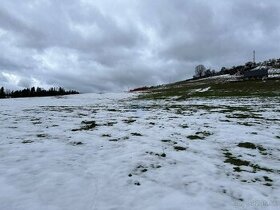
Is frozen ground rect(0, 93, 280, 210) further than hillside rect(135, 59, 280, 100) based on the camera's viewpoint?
No

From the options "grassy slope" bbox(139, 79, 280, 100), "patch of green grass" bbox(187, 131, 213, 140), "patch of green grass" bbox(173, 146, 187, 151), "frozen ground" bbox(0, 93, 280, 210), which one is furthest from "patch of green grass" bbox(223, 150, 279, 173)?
"grassy slope" bbox(139, 79, 280, 100)

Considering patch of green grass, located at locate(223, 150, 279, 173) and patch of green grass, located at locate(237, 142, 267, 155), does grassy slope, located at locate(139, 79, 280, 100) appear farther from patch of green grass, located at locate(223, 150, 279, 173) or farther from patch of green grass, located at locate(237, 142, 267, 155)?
patch of green grass, located at locate(223, 150, 279, 173)

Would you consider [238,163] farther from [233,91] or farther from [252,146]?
[233,91]

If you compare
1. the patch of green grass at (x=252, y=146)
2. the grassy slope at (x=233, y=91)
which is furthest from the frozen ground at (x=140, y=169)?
the grassy slope at (x=233, y=91)

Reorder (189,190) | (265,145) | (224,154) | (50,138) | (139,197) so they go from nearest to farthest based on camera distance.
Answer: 1. (139,197)
2. (189,190)
3. (224,154)
4. (265,145)
5. (50,138)

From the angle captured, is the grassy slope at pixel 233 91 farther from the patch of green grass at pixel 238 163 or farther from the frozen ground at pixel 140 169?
the patch of green grass at pixel 238 163

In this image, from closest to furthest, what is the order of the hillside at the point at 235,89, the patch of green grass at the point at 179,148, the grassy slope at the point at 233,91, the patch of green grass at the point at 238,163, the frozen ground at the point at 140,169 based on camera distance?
the frozen ground at the point at 140,169 → the patch of green grass at the point at 238,163 → the patch of green grass at the point at 179,148 → the grassy slope at the point at 233,91 → the hillside at the point at 235,89

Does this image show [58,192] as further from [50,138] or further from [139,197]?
[50,138]

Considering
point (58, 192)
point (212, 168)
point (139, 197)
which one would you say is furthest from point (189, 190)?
point (58, 192)

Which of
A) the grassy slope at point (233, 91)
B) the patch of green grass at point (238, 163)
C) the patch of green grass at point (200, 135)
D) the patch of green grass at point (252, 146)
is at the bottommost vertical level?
the patch of green grass at point (238, 163)

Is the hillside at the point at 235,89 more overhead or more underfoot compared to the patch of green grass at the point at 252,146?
more overhead

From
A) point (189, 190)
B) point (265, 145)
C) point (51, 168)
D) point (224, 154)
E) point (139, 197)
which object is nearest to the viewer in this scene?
point (139, 197)

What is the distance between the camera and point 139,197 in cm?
700

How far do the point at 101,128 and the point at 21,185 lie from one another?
29.7 ft
